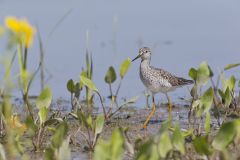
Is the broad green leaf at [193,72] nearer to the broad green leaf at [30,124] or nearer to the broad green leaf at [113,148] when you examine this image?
the broad green leaf at [30,124]

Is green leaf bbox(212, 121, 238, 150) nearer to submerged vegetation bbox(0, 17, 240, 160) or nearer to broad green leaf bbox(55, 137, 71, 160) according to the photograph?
submerged vegetation bbox(0, 17, 240, 160)

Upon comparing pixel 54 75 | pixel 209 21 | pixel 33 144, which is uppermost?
pixel 209 21

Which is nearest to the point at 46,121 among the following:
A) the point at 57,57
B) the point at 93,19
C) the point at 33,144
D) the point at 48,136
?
the point at 33,144

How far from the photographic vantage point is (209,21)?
1284 centimetres

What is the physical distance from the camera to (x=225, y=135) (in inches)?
205

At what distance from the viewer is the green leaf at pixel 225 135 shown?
514 cm

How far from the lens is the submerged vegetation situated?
15.2ft

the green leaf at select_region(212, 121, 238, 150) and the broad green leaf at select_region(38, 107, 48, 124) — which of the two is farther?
the broad green leaf at select_region(38, 107, 48, 124)

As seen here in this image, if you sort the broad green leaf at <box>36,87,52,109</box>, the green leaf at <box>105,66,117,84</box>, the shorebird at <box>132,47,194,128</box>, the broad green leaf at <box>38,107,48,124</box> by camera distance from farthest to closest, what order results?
the shorebird at <box>132,47,194,128</box> < the green leaf at <box>105,66,117,84</box> < the broad green leaf at <box>38,107,48,124</box> < the broad green leaf at <box>36,87,52,109</box>

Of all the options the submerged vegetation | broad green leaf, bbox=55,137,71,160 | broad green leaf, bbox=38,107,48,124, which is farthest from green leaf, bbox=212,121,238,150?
broad green leaf, bbox=38,107,48,124

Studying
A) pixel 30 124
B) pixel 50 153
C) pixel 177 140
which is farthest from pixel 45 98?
pixel 177 140

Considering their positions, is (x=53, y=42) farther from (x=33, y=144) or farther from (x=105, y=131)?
(x=33, y=144)

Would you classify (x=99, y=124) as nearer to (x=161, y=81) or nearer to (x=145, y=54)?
(x=161, y=81)

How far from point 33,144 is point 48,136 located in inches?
28.7
